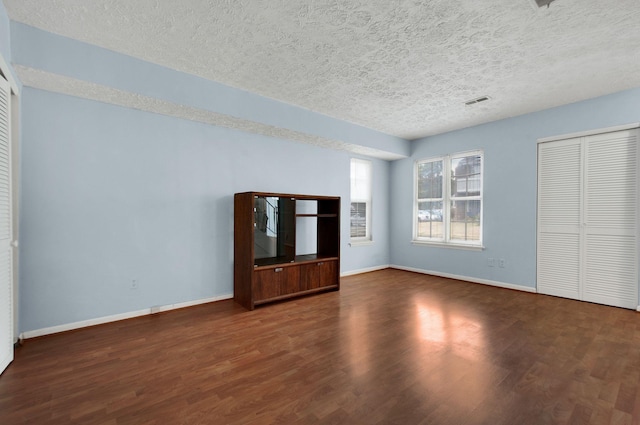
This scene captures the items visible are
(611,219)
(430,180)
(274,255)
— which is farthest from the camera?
(430,180)

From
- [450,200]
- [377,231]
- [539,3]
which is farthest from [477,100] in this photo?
[377,231]

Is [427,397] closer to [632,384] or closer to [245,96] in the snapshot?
[632,384]

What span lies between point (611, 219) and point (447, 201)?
242 cm

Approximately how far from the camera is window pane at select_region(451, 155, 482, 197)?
17.9 feet

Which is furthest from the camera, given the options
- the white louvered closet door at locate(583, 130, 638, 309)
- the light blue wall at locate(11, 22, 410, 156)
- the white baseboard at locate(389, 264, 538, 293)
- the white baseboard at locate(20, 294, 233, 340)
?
the white baseboard at locate(389, 264, 538, 293)

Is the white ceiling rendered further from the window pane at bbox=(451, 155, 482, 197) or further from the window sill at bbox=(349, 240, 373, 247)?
the window sill at bbox=(349, 240, 373, 247)

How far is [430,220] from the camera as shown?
6.22 metres

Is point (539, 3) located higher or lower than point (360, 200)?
higher

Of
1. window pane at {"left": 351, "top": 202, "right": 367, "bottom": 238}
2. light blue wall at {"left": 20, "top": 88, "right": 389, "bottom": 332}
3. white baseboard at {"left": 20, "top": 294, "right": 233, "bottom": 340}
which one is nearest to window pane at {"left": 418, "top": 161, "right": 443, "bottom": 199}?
window pane at {"left": 351, "top": 202, "right": 367, "bottom": 238}

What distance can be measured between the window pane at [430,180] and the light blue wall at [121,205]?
3.52 metres

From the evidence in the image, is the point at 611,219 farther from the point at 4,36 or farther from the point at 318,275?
the point at 4,36

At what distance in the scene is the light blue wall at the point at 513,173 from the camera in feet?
13.6

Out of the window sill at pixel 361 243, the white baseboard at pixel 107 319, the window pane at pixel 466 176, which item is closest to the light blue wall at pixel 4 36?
the white baseboard at pixel 107 319

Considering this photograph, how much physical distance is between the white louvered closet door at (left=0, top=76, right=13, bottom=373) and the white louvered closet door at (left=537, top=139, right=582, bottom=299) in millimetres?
6619
